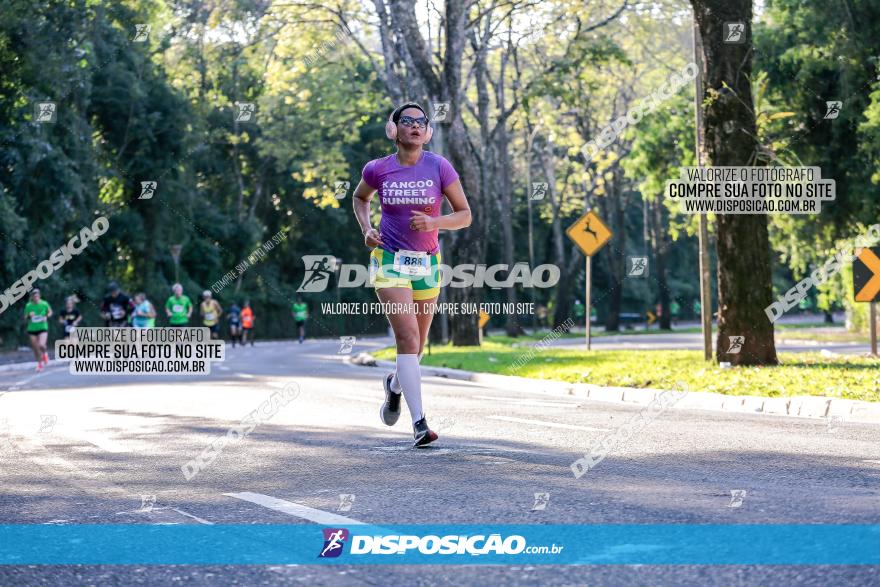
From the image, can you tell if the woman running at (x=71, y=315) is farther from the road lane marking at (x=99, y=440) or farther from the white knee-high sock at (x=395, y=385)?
the white knee-high sock at (x=395, y=385)

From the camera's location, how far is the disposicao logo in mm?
4902

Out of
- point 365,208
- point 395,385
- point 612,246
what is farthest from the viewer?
point 612,246

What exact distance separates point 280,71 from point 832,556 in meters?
33.2

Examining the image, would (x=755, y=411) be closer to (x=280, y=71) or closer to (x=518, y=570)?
(x=518, y=570)

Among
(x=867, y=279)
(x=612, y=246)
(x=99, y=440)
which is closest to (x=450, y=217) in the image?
(x=99, y=440)

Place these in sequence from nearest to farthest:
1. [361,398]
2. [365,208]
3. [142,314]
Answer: [365,208] < [361,398] < [142,314]

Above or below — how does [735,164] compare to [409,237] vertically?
above

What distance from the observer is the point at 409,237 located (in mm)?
8797

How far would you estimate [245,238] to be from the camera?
59188 millimetres

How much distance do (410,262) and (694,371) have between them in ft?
33.6

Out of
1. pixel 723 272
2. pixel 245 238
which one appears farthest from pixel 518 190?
pixel 723 272

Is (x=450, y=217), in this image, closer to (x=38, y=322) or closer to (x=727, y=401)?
(x=727, y=401)

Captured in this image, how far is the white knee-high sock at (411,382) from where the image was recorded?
877 cm

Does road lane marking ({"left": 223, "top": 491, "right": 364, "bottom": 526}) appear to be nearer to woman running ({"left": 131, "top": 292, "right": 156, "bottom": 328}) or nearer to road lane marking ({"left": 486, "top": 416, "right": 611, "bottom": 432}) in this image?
road lane marking ({"left": 486, "top": 416, "right": 611, "bottom": 432})
